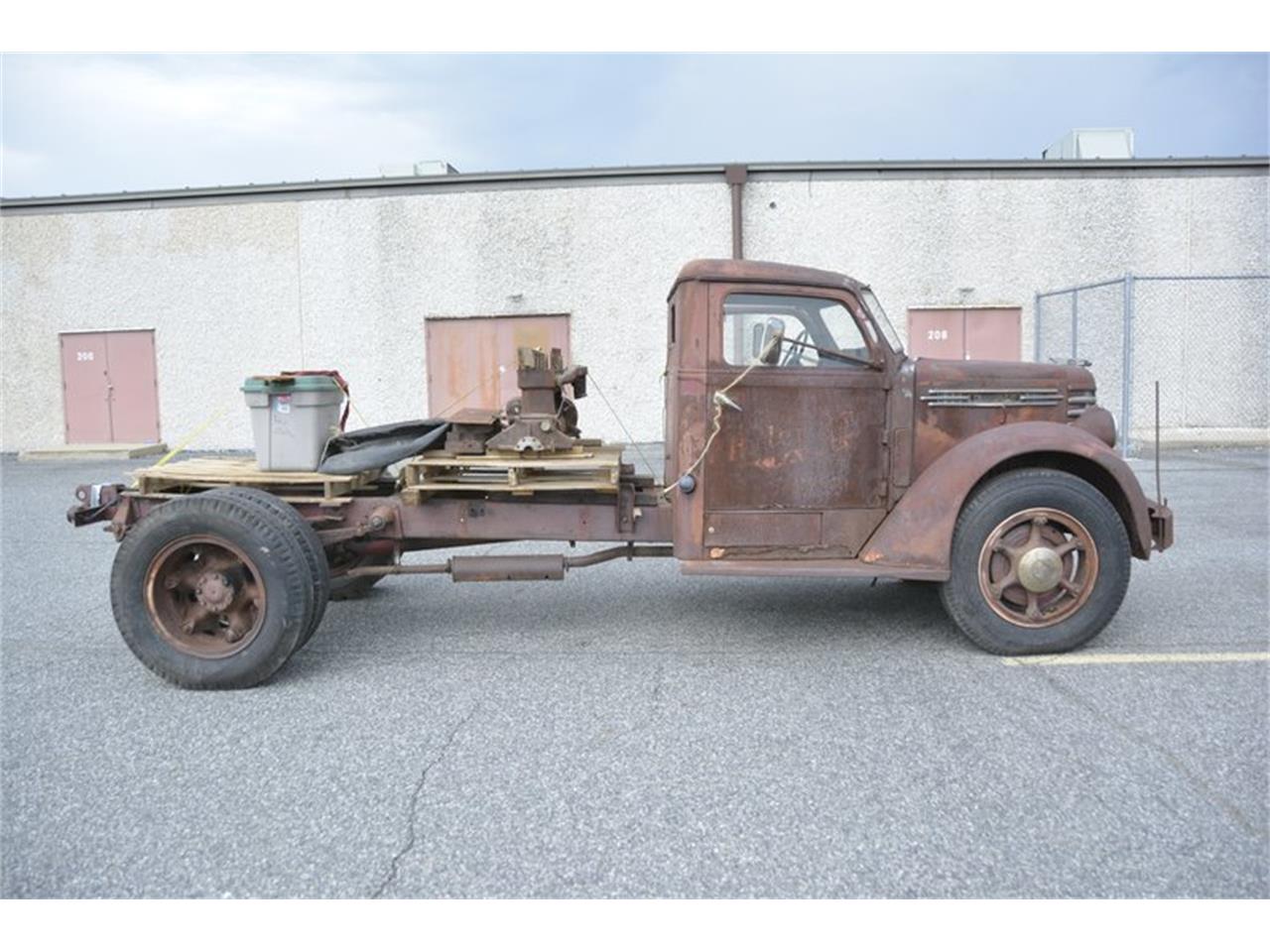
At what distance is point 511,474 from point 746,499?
4.04 ft

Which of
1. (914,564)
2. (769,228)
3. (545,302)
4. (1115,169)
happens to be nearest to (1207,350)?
(1115,169)

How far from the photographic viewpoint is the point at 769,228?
14867 millimetres

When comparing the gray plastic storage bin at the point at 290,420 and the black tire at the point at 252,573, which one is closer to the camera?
the black tire at the point at 252,573

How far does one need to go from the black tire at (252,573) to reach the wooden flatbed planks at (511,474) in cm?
69

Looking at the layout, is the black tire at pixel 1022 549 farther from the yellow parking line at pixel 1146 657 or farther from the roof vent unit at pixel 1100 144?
the roof vent unit at pixel 1100 144

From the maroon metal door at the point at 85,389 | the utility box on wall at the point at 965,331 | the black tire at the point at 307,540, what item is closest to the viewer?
the black tire at the point at 307,540

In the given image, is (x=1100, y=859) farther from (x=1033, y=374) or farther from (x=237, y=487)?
(x=237, y=487)

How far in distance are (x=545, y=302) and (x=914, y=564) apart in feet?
38.1

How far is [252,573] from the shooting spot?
429 centimetres

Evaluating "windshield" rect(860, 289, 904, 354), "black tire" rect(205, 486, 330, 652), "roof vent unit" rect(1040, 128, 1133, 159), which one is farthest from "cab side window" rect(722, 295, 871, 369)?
"roof vent unit" rect(1040, 128, 1133, 159)

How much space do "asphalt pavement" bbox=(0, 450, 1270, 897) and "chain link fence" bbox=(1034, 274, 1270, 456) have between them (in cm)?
1028

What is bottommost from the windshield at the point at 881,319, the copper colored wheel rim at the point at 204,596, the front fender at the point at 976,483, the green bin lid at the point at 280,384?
the copper colored wheel rim at the point at 204,596

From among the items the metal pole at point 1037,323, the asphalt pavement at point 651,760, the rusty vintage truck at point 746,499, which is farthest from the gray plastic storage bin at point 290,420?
the metal pole at point 1037,323

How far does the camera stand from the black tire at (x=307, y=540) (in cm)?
428
